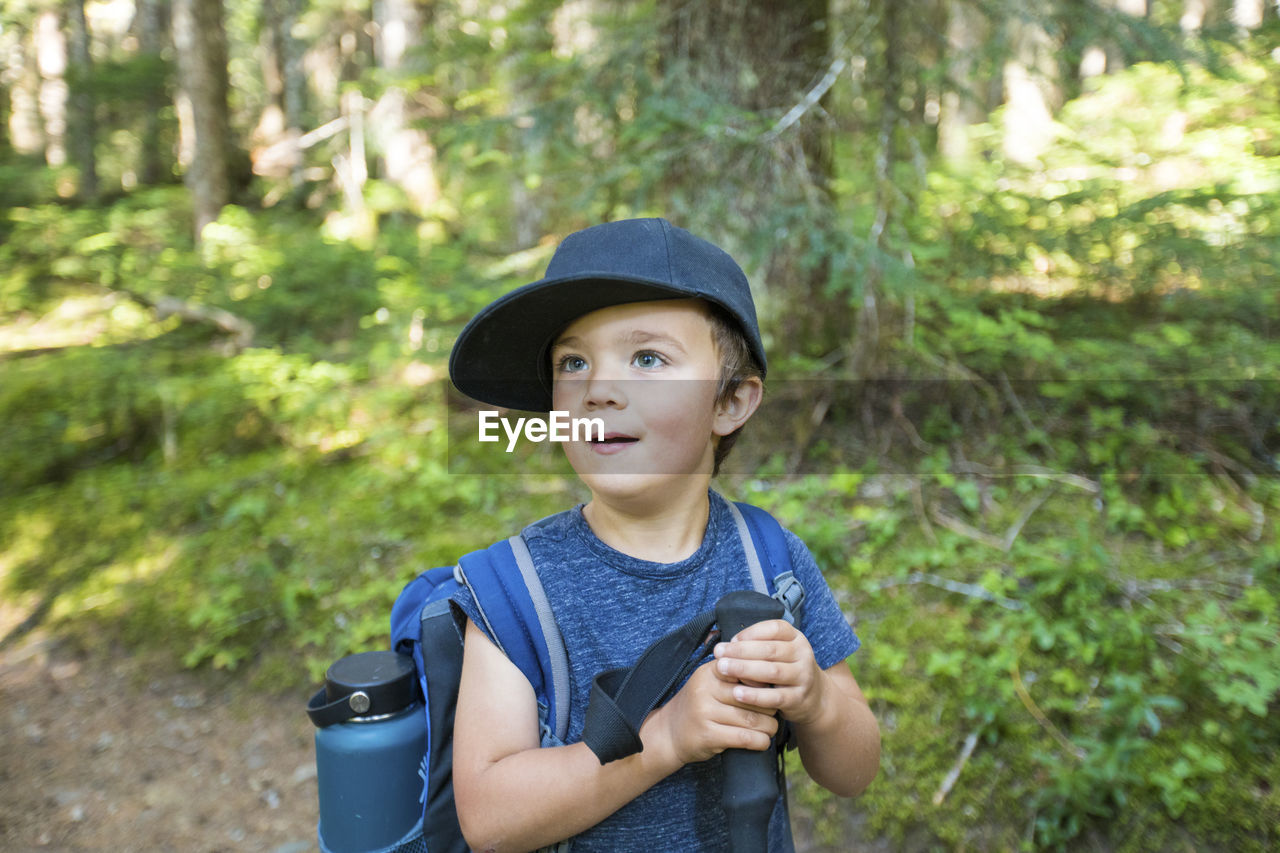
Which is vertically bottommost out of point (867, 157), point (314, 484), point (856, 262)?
point (314, 484)

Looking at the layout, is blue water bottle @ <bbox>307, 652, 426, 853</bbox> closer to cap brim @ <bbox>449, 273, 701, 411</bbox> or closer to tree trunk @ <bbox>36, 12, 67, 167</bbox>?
cap brim @ <bbox>449, 273, 701, 411</bbox>

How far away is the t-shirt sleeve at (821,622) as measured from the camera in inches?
62.2

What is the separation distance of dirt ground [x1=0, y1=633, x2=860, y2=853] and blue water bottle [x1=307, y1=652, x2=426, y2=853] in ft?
5.99

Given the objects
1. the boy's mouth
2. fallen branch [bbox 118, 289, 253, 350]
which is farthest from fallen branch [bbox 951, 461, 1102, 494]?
fallen branch [bbox 118, 289, 253, 350]

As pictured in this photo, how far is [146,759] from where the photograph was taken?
3.95 metres

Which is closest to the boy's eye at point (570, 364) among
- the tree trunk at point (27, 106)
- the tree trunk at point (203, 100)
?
the tree trunk at point (203, 100)

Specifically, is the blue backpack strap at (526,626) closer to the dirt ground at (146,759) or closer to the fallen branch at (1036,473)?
the dirt ground at (146,759)

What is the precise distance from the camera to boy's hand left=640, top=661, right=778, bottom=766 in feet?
3.91

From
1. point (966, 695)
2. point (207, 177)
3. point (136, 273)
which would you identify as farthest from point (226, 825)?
point (207, 177)

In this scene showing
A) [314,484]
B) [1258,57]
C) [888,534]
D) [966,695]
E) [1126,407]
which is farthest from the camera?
[314,484]

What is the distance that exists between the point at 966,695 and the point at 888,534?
1.05 m

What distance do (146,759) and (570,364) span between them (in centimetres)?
383

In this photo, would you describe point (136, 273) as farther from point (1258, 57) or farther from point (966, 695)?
point (1258, 57)

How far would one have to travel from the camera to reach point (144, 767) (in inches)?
154
